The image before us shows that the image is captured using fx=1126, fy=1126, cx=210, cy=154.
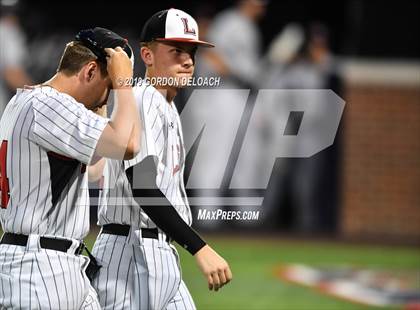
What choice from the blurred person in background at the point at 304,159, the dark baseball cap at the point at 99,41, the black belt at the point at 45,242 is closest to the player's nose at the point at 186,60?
the dark baseball cap at the point at 99,41

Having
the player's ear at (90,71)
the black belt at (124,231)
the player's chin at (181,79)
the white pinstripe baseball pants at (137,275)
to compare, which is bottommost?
the white pinstripe baseball pants at (137,275)

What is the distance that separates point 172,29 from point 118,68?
2.18 feet

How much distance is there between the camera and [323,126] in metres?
13.4

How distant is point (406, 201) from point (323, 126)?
1370 millimetres

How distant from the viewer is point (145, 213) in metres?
4.66

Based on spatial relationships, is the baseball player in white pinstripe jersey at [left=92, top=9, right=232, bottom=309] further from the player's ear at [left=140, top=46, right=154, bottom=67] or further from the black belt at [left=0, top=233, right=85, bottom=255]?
the black belt at [left=0, top=233, right=85, bottom=255]

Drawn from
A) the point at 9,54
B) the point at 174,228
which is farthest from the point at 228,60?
the point at 174,228

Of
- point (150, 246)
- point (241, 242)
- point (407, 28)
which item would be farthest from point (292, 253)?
point (150, 246)

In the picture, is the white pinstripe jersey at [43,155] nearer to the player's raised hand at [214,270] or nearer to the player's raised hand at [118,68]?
the player's raised hand at [118,68]

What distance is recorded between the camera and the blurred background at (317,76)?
12.9 m

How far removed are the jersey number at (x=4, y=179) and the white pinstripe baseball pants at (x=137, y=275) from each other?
68 cm

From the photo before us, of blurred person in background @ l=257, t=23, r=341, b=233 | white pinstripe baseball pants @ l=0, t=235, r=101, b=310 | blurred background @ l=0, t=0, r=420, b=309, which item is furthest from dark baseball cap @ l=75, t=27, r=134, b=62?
blurred person in background @ l=257, t=23, r=341, b=233

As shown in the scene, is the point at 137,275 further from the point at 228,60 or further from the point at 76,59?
the point at 228,60

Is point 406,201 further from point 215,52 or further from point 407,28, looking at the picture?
point 215,52
